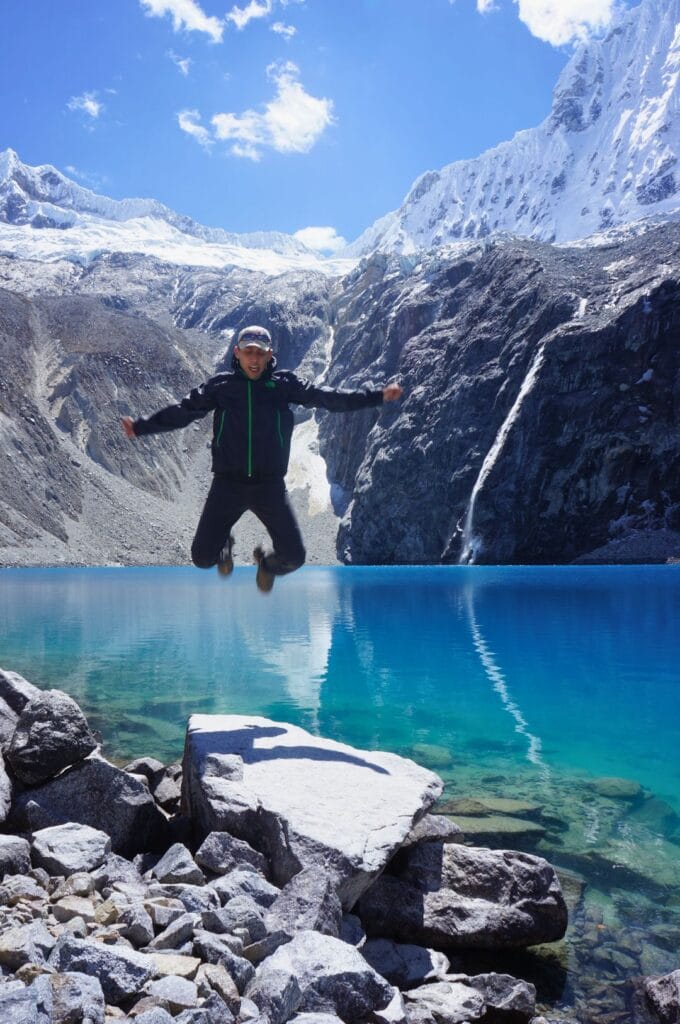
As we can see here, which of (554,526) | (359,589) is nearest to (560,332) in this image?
(554,526)

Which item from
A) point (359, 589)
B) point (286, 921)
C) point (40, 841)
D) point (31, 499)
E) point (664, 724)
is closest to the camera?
point (286, 921)

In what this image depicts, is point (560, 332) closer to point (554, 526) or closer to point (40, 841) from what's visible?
point (554, 526)

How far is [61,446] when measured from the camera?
115 meters

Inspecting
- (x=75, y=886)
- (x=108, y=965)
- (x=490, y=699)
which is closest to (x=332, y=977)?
(x=108, y=965)

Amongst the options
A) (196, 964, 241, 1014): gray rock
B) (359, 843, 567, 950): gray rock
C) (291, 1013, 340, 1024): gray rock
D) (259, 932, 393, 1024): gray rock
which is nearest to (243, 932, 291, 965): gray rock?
(259, 932, 393, 1024): gray rock

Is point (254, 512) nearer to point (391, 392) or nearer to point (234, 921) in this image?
point (391, 392)

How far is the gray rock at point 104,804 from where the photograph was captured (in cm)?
640

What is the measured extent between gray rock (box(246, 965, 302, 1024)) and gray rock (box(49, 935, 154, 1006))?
1.83 feet

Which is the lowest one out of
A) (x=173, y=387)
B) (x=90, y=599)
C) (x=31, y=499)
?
(x=90, y=599)

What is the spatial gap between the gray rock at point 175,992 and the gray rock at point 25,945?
0.59m

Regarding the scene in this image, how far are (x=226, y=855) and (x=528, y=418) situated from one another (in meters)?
97.8

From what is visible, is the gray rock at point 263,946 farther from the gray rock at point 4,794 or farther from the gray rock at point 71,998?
the gray rock at point 4,794

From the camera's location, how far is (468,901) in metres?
6.52

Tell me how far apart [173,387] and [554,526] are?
250 ft
